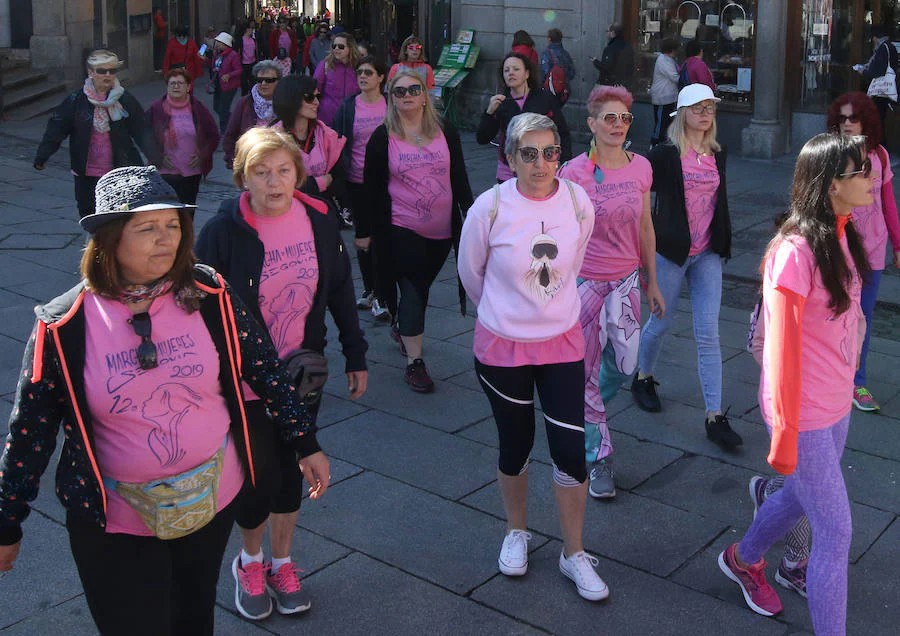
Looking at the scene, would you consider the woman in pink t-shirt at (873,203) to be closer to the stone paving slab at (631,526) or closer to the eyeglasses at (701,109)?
the eyeglasses at (701,109)

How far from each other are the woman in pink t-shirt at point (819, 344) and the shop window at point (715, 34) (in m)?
11.7

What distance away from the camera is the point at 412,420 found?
5.84 metres

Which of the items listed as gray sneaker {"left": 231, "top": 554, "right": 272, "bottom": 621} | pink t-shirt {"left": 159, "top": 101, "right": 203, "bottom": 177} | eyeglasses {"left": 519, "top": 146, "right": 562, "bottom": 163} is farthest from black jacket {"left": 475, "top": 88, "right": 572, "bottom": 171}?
gray sneaker {"left": 231, "top": 554, "right": 272, "bottom": 621}

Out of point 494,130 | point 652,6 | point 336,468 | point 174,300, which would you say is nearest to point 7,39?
point 652,6

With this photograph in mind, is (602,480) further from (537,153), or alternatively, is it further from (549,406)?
(537,153)

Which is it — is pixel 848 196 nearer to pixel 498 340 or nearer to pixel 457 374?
pixel 498 340

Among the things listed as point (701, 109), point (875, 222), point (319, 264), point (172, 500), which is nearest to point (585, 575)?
point (319, 264)

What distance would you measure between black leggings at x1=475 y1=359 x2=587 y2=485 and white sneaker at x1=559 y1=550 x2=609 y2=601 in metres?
0.31

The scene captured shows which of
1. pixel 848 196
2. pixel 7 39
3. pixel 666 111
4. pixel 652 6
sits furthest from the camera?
pixel 7 39

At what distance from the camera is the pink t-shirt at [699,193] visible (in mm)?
5438

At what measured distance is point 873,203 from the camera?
557 centimetres

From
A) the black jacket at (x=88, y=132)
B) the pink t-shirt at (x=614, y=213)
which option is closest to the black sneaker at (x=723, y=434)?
the pink t-shirt at (x=614, y=213)

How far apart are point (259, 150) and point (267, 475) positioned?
1104 millimetres

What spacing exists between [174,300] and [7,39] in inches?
820
